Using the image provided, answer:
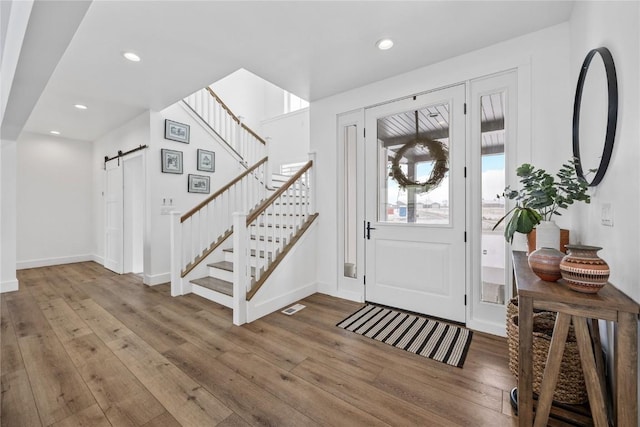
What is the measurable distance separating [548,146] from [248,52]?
2.64 metres

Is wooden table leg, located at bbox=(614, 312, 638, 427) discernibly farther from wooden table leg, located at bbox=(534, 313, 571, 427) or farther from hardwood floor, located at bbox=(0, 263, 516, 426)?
hardwood floor, located at bbox=(0, 263, 516, 426)

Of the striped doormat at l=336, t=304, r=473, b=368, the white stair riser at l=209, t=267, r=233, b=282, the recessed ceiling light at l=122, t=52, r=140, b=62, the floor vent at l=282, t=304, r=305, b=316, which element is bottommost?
the striped doormat at l=336, t=304, r=473, b=368

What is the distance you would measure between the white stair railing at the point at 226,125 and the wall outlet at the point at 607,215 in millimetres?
4569

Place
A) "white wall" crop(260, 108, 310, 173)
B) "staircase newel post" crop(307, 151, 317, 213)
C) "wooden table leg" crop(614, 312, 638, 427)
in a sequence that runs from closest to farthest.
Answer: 1. "wooden table leg" crop(614, 312, 638, 427)
2. "staircase newel post" crop(307, 151, 317, 213)
3. "white wall" crop(260, 108, 310, 173)

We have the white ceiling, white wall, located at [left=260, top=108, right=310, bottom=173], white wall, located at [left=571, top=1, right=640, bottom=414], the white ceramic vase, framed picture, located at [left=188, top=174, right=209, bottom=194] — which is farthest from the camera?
white wall, located at [left=260, top=108, right=310, bottom=173]

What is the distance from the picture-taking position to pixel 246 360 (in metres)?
1.95

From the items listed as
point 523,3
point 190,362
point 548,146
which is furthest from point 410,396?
point 523,3

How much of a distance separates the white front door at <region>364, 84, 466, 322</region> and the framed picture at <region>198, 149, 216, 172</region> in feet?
8.96

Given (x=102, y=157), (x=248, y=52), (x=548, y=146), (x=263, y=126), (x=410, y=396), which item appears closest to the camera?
(x=410, y=396)

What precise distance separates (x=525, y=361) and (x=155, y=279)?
14.0 ft

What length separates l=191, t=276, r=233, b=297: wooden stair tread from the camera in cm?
307

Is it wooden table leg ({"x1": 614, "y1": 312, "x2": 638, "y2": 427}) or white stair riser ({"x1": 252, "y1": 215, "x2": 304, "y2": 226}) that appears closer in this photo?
wooden table leg ({"x1": 614, "y1": 312, "x2": 638, "y2": 427})

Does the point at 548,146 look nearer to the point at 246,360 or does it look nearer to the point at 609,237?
the point at 609,237

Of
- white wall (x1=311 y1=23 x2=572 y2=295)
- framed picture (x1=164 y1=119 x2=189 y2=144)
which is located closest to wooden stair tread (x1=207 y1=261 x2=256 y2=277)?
framed picture (x1=164 y1=119 x2=189 y2=144)
